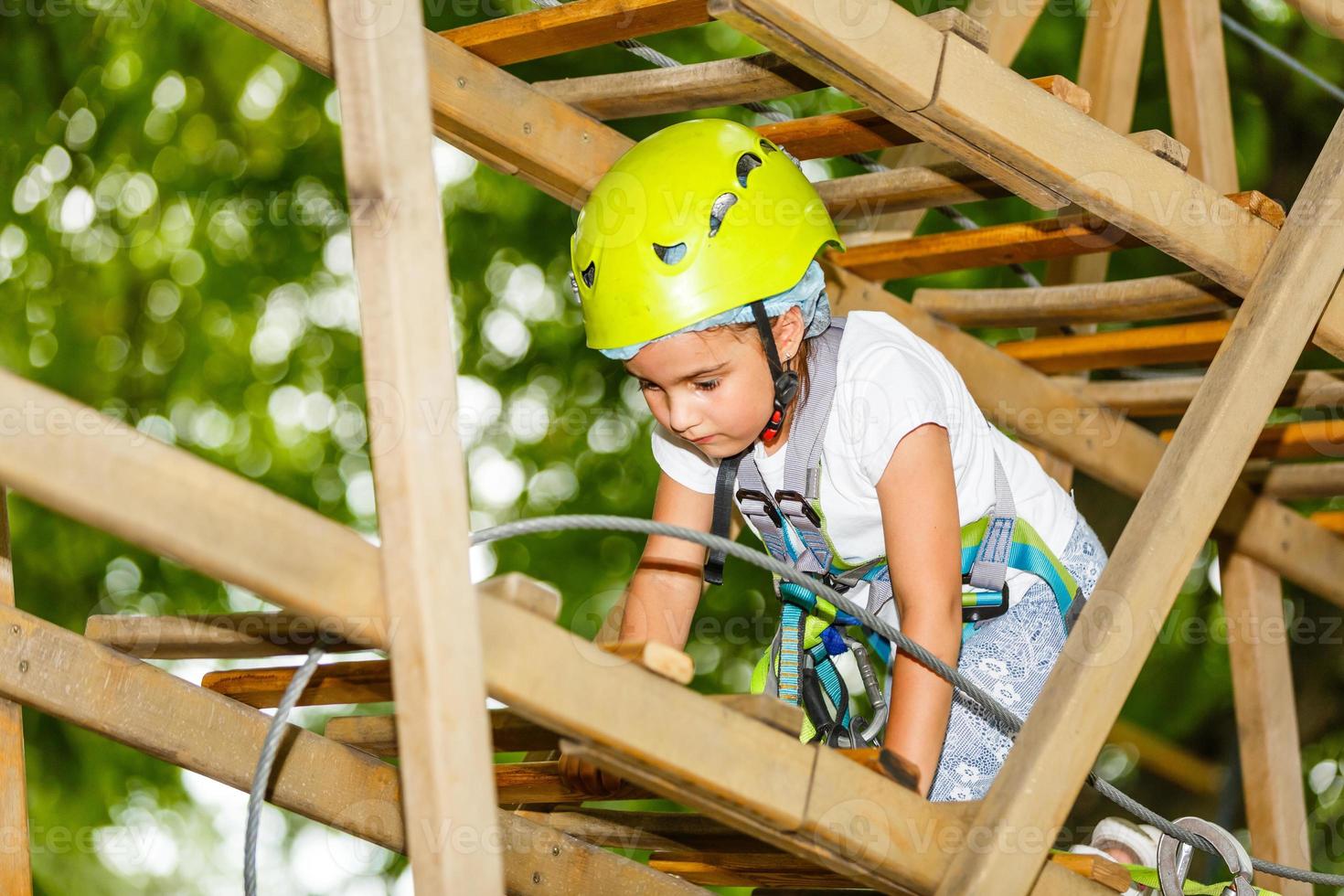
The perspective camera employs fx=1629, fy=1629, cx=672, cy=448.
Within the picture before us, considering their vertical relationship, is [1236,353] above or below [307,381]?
below

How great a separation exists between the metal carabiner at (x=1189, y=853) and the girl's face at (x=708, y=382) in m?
1.09

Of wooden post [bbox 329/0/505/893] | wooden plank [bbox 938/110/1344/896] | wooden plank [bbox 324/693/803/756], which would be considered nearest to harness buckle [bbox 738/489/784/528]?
wooden plank [bbox 324/693/803/756]

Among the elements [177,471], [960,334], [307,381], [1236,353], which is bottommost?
[177,471]

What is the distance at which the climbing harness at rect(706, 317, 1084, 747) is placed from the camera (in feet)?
10.8

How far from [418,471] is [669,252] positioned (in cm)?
115

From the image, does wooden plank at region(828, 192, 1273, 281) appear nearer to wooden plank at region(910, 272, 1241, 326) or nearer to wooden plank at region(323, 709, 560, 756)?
wooden plank at region(910, 272, 1241, 326)

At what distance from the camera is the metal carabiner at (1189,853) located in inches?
115

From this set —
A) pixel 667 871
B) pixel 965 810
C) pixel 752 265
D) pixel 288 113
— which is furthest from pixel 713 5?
pixel 288 113

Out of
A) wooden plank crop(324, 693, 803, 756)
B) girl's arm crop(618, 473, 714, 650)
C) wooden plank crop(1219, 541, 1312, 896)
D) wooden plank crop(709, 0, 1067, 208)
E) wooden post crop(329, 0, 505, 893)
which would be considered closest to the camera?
wooden post crop(329, 0, 505, 893)

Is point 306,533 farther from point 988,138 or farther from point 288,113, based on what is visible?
point 288,113

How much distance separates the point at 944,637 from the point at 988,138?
2.97ft

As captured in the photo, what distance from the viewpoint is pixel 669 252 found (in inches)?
121

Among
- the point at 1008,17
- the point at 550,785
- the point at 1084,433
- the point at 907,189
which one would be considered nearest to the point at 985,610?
the point at 550,785

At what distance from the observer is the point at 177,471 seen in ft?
6.32
